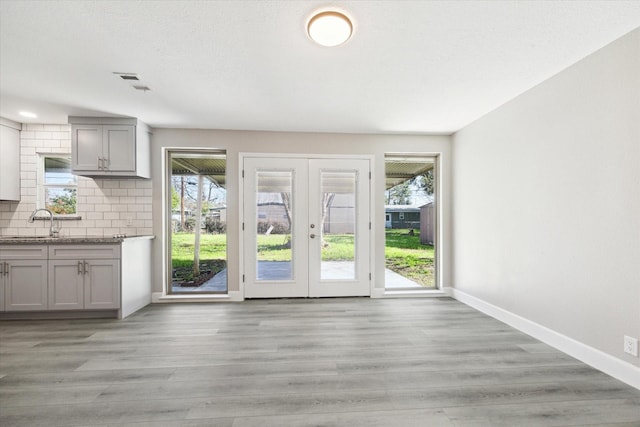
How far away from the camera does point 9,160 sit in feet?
12.2

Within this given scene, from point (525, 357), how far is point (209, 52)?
11.6 feet

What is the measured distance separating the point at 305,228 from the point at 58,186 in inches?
136

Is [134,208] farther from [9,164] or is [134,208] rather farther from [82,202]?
[9,164]

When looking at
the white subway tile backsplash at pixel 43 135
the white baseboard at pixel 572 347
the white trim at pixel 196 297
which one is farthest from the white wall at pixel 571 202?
the white subway tile backsplash at pixel 43 135

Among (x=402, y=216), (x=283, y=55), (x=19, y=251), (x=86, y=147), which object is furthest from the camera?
(x=402, y=216)

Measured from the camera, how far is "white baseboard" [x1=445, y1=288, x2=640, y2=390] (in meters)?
2.00

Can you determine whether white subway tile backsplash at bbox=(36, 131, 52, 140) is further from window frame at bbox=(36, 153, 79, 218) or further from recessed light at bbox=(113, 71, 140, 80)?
recessed light at bbox=(113, 71, 140, 80)

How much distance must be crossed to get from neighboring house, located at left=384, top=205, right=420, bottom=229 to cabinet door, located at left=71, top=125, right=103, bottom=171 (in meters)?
3.97

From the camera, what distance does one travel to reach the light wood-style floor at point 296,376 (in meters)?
1.69

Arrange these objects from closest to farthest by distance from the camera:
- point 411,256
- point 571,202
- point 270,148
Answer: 1. point 571,202
2. point 270,148
3. point 411,256

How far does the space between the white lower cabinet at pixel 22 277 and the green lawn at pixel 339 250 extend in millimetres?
1420

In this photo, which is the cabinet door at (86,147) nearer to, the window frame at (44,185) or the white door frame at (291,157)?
the window frame at (44,185)

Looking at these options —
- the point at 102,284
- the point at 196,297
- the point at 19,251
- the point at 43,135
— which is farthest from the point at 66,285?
the point at 43,135

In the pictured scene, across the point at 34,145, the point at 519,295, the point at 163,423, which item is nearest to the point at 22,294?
the point at 34,145
